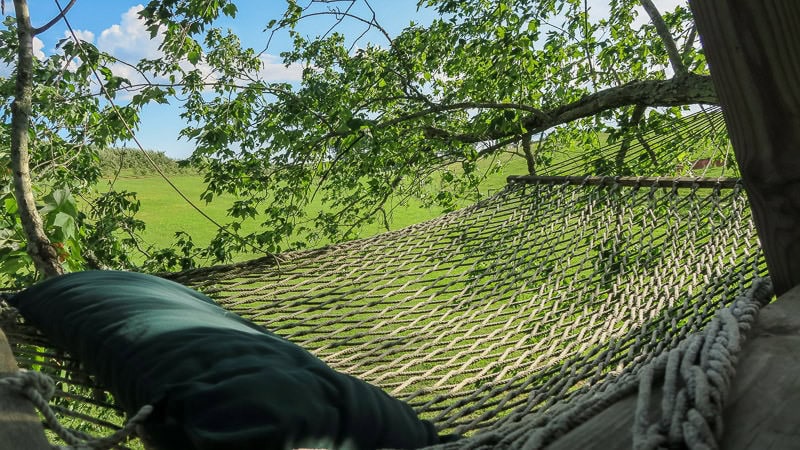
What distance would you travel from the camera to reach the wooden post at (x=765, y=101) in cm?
69

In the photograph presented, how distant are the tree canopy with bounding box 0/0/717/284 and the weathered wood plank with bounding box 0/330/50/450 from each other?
2.30 metres

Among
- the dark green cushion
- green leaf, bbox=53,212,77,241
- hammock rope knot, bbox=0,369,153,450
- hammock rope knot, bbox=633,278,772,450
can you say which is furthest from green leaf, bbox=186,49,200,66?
hammock rope knot, bbox=633,278,772,450

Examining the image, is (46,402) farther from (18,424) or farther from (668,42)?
(668,42)

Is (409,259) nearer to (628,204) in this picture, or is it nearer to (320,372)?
(628,204)

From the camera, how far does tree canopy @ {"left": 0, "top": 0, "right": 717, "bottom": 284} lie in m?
3.11

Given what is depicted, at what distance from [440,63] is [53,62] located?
9.23 feet

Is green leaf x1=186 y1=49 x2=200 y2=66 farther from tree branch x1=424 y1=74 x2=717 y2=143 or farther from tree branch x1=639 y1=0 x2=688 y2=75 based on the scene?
tree branch x1=639 y1=0 x2=688 y2=75

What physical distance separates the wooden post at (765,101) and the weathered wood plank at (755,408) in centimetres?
20

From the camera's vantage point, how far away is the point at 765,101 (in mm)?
702

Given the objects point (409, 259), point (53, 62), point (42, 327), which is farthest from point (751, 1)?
point (53, 62)

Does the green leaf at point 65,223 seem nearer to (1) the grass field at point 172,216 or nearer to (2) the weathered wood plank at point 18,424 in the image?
(2) the weathered wood plank at point 18,424

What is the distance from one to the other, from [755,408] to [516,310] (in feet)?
5.02

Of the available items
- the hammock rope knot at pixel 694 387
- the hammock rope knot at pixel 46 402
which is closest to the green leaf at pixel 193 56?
the hammock rope knot at pixel 46 402

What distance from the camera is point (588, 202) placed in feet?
8.11
